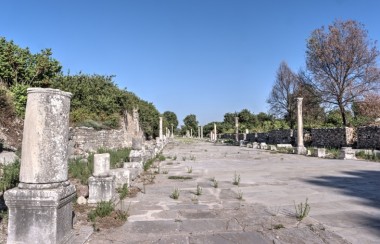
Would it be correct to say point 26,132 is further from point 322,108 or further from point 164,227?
point 322,108

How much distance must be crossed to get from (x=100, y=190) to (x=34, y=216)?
7.37 ft

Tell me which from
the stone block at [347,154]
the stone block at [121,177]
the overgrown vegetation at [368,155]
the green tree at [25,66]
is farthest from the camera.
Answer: the green tree at [25,66]

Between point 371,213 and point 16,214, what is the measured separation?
516 cm

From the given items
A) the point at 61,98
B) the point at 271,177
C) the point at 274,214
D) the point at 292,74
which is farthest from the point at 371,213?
Answer: the point at 292,74

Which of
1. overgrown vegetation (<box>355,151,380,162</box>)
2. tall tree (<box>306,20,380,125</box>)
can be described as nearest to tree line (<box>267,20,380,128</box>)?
tall tree (<box>306,20,380,125</box>)

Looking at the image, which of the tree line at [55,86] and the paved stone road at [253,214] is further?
the tree line at [55,86]

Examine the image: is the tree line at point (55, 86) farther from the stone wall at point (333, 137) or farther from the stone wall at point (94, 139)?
the stone wall at point (333, 137)

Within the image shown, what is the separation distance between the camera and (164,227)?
14.5ft

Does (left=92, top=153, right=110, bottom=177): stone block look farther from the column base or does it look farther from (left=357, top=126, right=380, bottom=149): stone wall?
(left=357, top=126, right=380, bottom=149): stone wall

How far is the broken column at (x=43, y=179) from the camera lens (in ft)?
11.1

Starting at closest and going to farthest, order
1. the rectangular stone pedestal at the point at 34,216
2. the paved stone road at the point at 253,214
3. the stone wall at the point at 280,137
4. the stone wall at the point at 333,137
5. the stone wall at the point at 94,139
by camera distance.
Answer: the rectangular stone pedestal at the point at 34,216 → the paved stone road at the point at 253,214 → the stone wall at the point at 94,139 → the stone wall at the point at 333,137 → the stone wall at the point at 280,137

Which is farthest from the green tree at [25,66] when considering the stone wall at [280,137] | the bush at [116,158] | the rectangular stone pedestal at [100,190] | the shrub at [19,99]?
the stone wall at [280,137]

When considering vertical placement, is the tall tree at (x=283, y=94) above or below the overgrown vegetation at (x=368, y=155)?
above

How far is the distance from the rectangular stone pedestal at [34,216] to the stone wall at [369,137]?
18.8 meters
